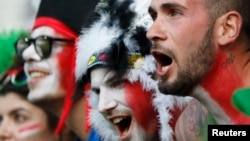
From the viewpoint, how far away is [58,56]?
10.4ft

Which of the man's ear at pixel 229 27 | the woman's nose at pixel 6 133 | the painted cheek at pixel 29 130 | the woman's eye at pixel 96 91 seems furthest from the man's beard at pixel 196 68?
the woman's nose at pixel 6 133

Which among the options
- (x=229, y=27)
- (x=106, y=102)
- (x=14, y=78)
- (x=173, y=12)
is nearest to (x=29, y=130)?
(x=14, y=78)

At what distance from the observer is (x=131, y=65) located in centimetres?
291

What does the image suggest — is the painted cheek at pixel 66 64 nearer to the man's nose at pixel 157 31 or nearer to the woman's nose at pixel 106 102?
the woman's nose at pixel 106 102

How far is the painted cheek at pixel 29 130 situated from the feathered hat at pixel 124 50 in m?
0.35

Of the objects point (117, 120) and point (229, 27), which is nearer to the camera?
point (229, 27)

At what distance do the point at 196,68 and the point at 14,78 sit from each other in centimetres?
101

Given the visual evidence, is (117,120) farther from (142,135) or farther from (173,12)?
(173,12)

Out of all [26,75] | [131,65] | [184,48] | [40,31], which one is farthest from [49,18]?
[184,48]

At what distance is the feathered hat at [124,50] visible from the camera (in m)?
2.86

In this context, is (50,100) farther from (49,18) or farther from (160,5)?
(160,5)

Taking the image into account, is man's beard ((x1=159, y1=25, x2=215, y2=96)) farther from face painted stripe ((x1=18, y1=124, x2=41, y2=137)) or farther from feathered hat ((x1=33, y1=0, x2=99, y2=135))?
face painted stripe ((x1=18, y1=124, x2=41, y2=137))

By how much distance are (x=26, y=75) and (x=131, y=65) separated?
58 centimetres

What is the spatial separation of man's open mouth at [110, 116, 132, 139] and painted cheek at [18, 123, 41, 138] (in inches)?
17.8
